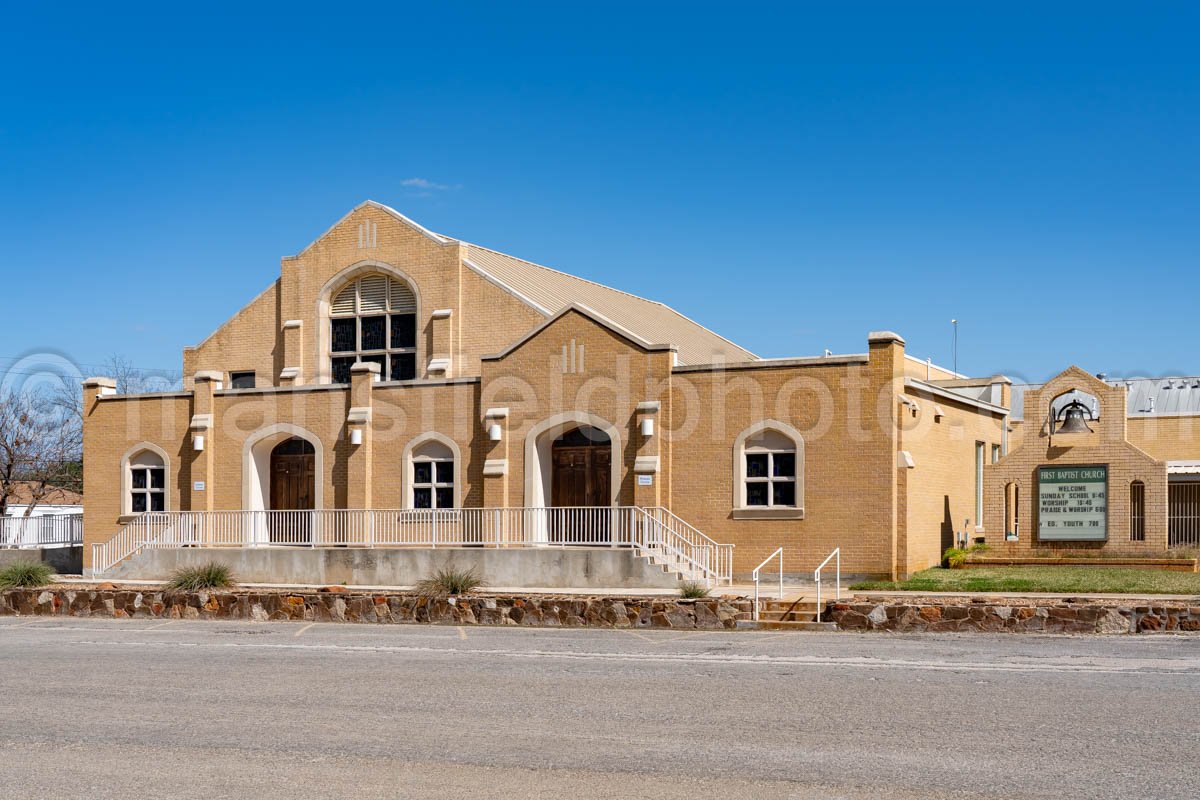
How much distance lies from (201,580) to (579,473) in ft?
29.8

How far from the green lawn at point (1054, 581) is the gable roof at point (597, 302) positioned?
9.51 meters

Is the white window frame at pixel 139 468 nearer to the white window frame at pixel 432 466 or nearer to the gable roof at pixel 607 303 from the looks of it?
the white window frame at pixel 432 466

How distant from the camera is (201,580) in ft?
84.0

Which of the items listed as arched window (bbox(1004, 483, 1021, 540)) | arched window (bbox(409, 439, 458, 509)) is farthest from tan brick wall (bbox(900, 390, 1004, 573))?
arched window (bbox(409, 439, 458, 509))

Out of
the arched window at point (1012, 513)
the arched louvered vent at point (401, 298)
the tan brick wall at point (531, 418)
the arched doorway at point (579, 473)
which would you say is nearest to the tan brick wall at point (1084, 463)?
the arched window at point (1012, 513)

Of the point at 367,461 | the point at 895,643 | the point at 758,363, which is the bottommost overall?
the point at 895,643

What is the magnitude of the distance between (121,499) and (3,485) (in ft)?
61.7

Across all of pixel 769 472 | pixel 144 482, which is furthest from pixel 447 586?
pixel 144 482

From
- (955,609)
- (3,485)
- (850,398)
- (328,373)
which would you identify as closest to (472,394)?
(328,373)

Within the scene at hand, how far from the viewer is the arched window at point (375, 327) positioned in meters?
35.2

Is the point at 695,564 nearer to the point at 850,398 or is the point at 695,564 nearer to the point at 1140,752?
the point at 850,398

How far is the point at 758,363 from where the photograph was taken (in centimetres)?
2761

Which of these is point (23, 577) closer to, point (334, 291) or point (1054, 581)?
point (334, 291)

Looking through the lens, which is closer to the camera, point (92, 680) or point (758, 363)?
point (92, 680)
